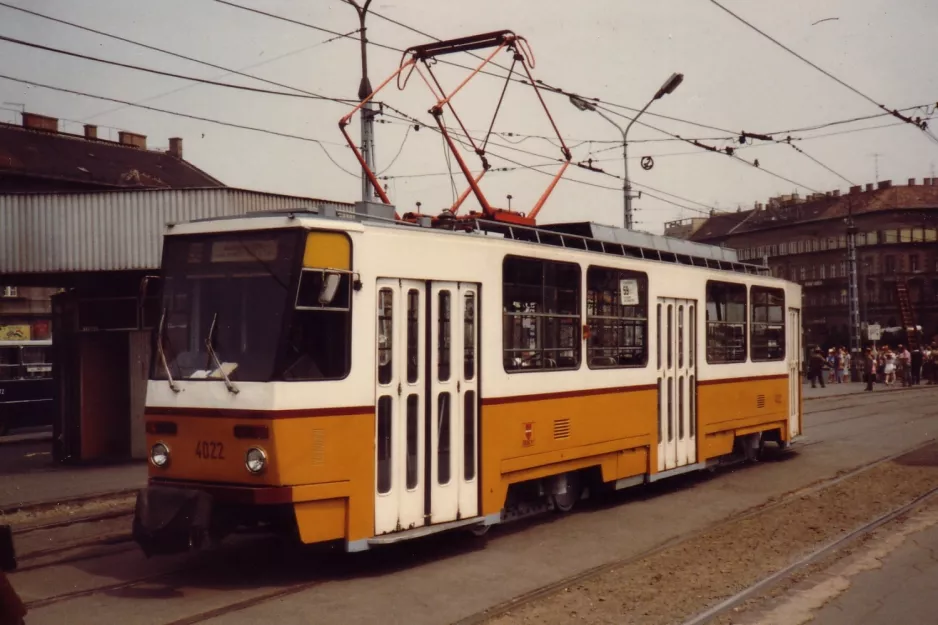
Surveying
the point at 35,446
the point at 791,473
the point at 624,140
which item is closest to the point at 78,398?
the point at 35,446

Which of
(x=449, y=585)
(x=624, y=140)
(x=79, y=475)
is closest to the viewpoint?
(x=449, y=585)

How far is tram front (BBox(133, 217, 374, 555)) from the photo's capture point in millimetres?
7844

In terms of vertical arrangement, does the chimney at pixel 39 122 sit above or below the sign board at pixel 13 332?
above

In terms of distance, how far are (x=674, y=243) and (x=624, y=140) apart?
36.5 feet

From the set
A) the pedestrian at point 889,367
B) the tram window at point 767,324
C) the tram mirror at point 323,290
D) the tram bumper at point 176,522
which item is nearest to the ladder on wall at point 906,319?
the pedestrian at point 889,367

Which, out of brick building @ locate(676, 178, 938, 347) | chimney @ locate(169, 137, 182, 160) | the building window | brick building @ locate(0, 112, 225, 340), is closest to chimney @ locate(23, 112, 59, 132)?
brick building @ locate(0, 112, 225, 340)

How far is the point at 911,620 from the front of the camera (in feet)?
23.1

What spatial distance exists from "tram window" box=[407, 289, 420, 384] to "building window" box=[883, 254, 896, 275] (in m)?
78.4

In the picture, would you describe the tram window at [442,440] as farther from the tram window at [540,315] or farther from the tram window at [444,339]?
the tram window at [540,315]

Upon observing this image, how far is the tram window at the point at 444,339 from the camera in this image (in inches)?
356

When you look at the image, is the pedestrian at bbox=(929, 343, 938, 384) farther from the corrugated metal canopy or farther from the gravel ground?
the corrugated metal canopy

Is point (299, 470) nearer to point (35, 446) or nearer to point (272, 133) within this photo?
point (272, 133)

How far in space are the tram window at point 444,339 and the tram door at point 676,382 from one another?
4.30 meters

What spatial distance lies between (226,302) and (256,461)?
1.37 metres
